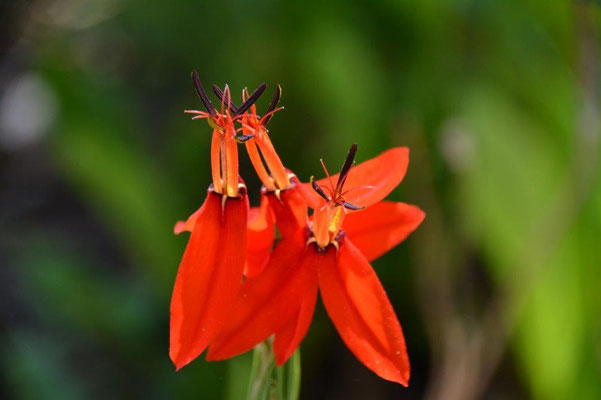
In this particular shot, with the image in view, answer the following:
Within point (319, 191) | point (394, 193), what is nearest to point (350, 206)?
point (319, 191)

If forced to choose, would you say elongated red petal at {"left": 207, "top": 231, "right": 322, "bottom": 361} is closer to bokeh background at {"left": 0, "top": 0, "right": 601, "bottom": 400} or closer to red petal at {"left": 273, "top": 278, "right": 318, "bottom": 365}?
red petal at {"left": 273, "top": 278, "right": 318, "bottom": 365}

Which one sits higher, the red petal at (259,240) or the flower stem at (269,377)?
the red petal at (259,240)

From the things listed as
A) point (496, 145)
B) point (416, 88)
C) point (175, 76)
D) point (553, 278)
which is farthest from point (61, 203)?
point (553, 278)

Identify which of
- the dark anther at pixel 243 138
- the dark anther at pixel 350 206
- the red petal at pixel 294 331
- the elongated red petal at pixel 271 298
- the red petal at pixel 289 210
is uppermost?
the dark anther at pixel 243 138

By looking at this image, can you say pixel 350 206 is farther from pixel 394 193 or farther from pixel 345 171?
pixel 394 193

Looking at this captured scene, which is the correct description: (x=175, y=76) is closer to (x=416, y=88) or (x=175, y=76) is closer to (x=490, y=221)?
(x=416, y=88)

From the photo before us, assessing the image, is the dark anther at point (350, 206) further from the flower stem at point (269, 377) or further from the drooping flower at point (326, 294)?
the flower stem at point (269, 377)

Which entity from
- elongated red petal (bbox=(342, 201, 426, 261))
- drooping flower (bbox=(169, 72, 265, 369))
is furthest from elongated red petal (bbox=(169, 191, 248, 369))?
elongated red petal (bbox=(342, 201, 426, 261))

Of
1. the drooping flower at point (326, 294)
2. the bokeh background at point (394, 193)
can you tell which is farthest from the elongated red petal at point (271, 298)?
the bokeh background at point (394, 193)
